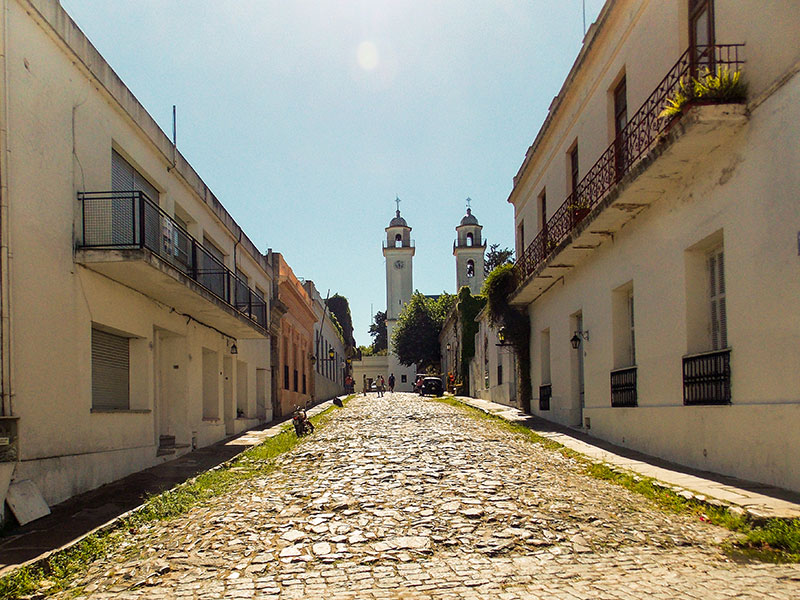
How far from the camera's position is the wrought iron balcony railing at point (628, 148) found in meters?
9.22

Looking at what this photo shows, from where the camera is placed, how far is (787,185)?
745cm

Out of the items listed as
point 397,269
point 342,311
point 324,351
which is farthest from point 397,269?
point 324,351

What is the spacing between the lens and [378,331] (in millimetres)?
97625

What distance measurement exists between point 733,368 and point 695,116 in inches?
117

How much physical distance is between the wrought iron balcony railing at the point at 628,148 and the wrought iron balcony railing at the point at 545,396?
9.61 ft

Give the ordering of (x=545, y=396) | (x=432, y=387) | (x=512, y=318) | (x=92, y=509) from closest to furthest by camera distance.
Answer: (x=92, y=509) < (x=545, y=396) < (x=512, y=318) < (x=432, y=387)

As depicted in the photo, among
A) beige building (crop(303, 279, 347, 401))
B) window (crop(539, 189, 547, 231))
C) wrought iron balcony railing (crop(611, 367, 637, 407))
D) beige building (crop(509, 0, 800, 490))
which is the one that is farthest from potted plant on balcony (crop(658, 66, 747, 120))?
beige building (crop(303, 279, 347, 401))

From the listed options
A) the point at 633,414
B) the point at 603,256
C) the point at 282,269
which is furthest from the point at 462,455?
the point at 282,269

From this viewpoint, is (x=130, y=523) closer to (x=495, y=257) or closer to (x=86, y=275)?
(x=86, y=275)

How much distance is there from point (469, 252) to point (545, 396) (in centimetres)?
5671

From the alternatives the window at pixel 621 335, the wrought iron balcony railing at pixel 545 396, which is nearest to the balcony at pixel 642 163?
the window at pixel 621 335

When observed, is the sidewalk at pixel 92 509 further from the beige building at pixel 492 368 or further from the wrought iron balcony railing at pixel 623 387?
the beige building at pixel 492 368

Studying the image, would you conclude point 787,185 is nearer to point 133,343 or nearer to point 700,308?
point 700,308

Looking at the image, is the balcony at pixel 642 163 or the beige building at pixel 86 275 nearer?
the beige building at pixel 86 275
